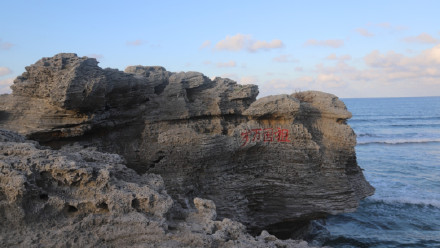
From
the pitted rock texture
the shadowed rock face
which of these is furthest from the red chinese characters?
the pitted rock texture

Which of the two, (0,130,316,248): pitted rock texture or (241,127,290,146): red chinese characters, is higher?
(241,127,290,146): red chinese characters

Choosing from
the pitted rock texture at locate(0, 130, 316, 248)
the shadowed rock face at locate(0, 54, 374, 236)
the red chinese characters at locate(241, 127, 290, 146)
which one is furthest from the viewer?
the red chinese characters at locate(241, 127, 290, 146)

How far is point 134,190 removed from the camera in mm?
5074

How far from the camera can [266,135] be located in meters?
10.1

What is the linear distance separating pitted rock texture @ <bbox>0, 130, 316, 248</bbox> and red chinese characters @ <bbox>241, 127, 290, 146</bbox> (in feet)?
15.5

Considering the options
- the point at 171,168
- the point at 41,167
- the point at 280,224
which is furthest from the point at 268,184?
the point at 41,167

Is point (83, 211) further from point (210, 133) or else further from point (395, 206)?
point (395, 206)

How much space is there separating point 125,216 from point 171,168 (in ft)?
14.9

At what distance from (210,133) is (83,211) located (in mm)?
5844

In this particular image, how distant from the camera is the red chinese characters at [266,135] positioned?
9.92 m

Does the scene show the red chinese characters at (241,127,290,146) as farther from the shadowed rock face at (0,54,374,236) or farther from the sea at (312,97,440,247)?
the sea at (312,97,440,247)

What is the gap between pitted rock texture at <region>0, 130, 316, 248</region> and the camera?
4332 millimetres

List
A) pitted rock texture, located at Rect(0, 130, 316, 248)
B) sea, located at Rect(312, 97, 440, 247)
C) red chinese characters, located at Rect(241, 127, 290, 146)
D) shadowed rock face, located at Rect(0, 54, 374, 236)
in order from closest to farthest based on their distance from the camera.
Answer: pitted rock texture, located at Rect(0, 130, 316, 248), shadowed rock face, located at Rect(0, 54, 374, 236), red chinese characters, located at Rect(241, 127, 290, 146), sea, located at Rect(312, 97, 440, 247)

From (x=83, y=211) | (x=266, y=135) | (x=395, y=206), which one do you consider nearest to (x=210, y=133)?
(x=266, y=135)
